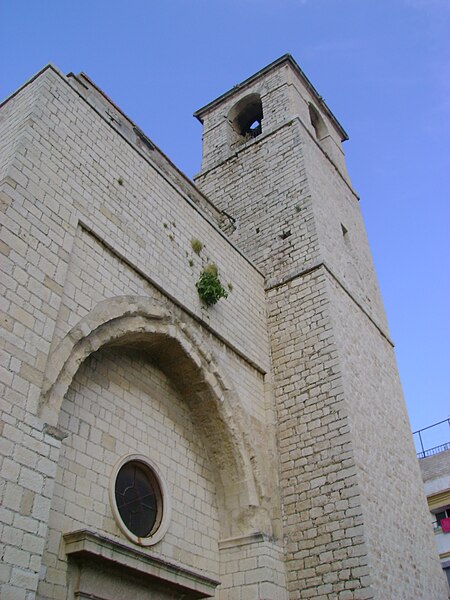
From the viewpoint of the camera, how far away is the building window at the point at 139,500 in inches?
261

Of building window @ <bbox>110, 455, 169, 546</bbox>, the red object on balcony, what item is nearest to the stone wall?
building window @ <bbox>110, 455, 169, 546</bbox>

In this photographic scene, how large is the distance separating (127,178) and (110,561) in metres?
4.97

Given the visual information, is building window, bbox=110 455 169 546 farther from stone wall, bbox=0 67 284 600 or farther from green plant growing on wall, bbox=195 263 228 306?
green plant growing on wall, bbox=195 263 228 306

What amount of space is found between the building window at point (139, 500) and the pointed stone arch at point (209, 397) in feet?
4.30

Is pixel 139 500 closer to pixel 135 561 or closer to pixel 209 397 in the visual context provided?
pixel 135 561

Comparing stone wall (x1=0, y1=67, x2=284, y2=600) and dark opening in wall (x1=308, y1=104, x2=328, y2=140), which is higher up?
dark opening in wall (x1=308, y1=104, x2=328, y2=140)

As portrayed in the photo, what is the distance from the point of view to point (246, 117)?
16.4 metres

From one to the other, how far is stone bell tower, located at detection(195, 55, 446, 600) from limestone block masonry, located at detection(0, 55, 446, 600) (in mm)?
38

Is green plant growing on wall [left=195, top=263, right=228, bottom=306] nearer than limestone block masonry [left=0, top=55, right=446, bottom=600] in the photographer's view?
No

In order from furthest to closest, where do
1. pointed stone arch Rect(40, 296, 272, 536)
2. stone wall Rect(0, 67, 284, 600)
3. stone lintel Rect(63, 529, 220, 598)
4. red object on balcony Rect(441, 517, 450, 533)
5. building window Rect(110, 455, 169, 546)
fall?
1. red object on balcony Rect(441, 517, 450, 533)
2. pointed stone arch Rect(40, 296, 272, 536)
3. building window Rect(110, 455, 169, 546)
4. stone lintel Rect(63, 529, 220, 598)
5. stone wall Rect(0, 67, 284, 600)

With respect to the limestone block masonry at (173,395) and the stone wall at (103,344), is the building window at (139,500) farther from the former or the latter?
the stone wall at (103,344)

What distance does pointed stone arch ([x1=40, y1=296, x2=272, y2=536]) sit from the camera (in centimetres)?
739

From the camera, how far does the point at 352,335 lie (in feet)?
33.7

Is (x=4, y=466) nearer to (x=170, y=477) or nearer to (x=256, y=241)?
(x=170, y=477)
